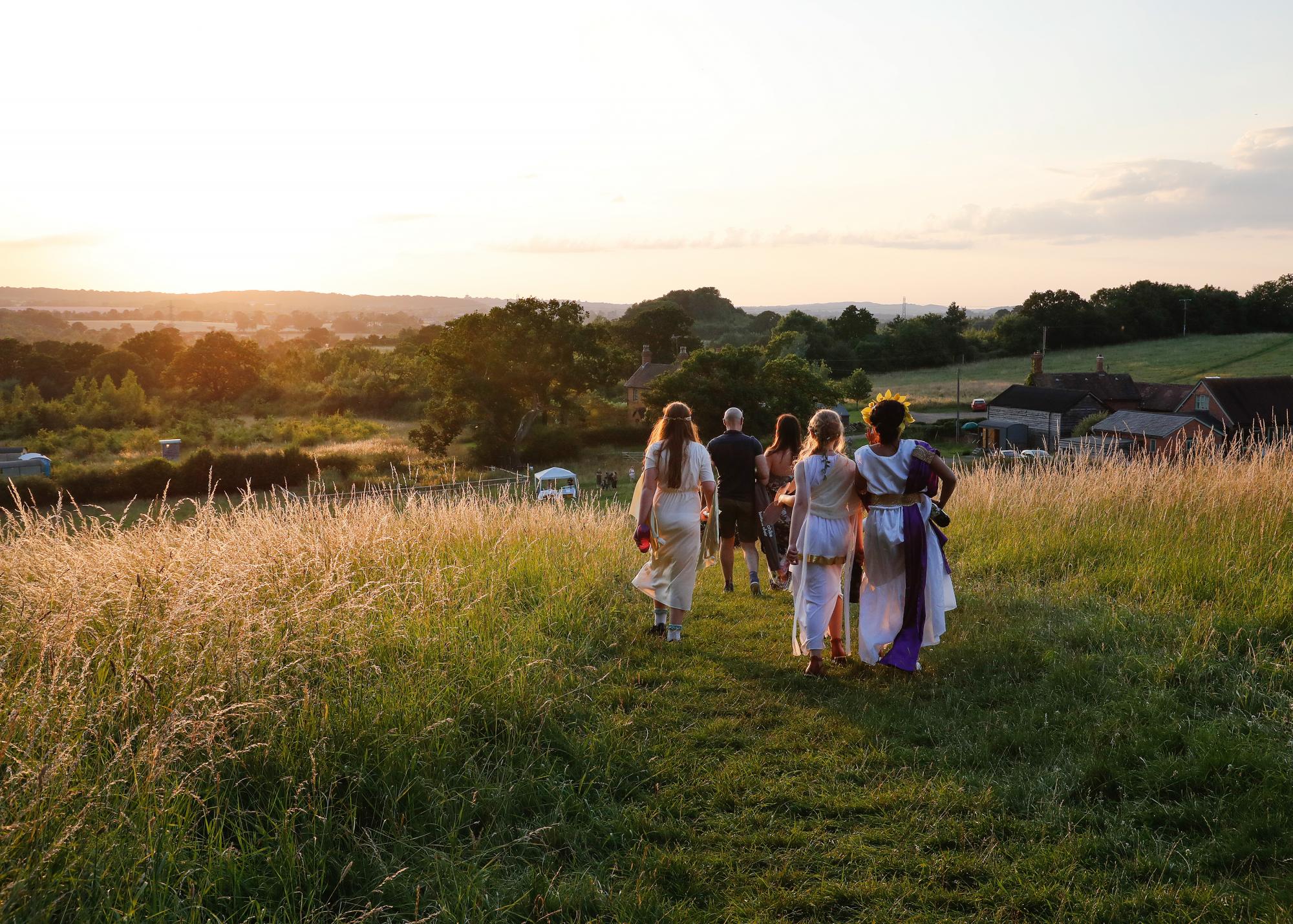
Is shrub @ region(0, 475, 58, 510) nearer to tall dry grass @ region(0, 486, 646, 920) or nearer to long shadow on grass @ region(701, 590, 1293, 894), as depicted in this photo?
tall dry grass @ region(0, 486, 646, 920)

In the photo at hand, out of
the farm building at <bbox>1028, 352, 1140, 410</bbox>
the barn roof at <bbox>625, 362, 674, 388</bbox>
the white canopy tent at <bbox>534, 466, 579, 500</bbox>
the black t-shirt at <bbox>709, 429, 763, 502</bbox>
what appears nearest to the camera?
the black t-shirt at <bbox>709, 429, 763, 502</bbox>

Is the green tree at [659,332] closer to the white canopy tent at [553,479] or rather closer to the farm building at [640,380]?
the farm building at [640,380]

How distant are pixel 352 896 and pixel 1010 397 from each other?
56.3 m

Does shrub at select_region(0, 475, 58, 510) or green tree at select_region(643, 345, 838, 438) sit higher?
green tree at select_region(643, 345, 838, 438)

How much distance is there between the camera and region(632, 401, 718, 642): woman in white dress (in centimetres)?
690

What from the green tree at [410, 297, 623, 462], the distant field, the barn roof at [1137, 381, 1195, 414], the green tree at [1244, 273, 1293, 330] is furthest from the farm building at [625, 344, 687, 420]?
the green tree at [1244, 273, 1293, 330]

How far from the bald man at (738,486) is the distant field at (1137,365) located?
54.2 meters

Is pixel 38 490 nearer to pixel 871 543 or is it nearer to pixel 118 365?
pixel 118 365

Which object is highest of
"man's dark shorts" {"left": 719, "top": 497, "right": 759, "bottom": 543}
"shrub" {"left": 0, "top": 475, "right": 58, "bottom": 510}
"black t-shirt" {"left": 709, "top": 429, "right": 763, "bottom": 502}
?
"black t-shirt" {"left": 709, "top": 429, "right": 763, "bottom": 502}

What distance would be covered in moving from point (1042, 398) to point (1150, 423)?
15956 mm

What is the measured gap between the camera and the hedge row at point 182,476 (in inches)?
1330

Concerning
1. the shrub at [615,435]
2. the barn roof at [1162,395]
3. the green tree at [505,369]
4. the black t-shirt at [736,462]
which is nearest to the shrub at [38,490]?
the green tree at [505,369]

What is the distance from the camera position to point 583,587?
7.76 m

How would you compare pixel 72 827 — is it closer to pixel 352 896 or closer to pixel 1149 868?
pixel 352 896
